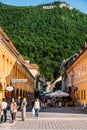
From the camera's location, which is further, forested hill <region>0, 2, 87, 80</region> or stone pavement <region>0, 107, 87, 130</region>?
forested hill <region>0, 2, 87, 80</region>

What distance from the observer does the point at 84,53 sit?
47.1 meters

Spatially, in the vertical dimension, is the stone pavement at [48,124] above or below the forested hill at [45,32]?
below

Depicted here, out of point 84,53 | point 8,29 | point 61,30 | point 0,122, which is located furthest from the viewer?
point 61,30

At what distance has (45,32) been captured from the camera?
11694 cm

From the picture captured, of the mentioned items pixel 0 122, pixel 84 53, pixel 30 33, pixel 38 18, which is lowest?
pixel 0 122

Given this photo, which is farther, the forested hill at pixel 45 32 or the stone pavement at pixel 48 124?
the forested hill at pixel 45 32

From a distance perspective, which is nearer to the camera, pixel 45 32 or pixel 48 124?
pixel 48 124

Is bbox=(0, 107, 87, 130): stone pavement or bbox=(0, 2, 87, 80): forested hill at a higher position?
bbox=(0, 2, 87, 80): forested hill

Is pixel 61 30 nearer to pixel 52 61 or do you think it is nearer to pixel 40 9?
pixel 52 61

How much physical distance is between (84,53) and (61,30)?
7392cm

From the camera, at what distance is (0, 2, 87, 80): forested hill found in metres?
106

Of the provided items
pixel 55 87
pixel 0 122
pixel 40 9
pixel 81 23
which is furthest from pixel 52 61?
pixel 0 122

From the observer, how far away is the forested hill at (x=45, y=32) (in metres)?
106

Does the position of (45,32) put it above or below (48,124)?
above
